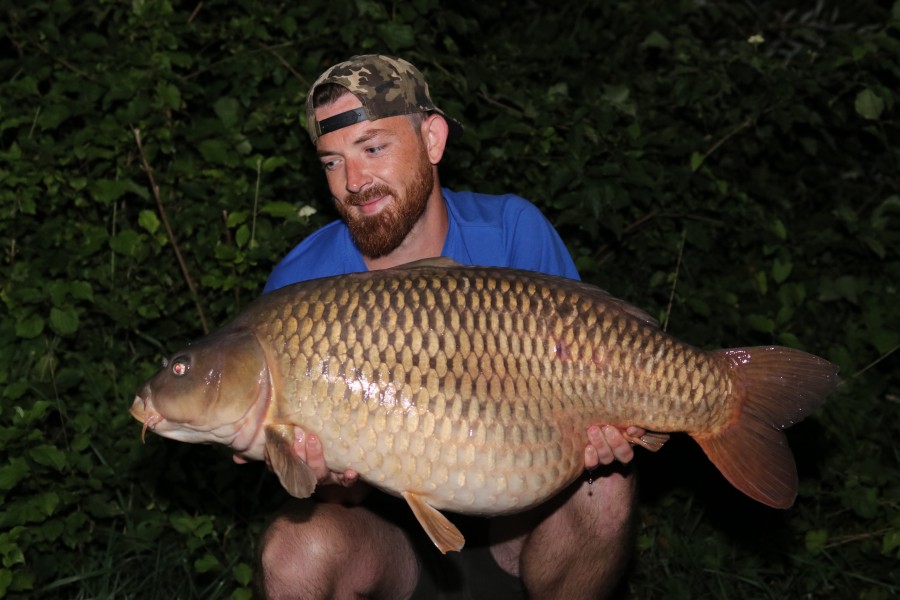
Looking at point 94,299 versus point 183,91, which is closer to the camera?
point 94,299

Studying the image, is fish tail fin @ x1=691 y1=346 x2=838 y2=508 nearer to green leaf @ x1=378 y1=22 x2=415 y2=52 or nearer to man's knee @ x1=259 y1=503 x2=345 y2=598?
man's knee @ x1=259 y1=503 x2=345 y2=598

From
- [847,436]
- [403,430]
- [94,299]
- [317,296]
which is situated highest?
[317,296]

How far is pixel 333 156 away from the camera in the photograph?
2.36 metres

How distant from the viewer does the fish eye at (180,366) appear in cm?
191

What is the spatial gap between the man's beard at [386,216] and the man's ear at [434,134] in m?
0.07

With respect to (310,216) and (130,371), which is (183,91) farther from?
(130,371)

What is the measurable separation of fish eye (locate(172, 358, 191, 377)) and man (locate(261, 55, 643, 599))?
476 mm

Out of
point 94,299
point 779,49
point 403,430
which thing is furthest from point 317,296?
point 779,49

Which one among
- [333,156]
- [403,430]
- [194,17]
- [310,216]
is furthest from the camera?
[194,17]

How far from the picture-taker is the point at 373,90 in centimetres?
233

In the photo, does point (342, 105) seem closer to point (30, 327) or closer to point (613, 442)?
point (613, 442)

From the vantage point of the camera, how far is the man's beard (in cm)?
236

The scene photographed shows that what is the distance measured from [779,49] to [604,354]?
290cm

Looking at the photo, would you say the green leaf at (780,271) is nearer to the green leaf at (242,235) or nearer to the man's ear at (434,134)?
the man's ear at (434,134)
